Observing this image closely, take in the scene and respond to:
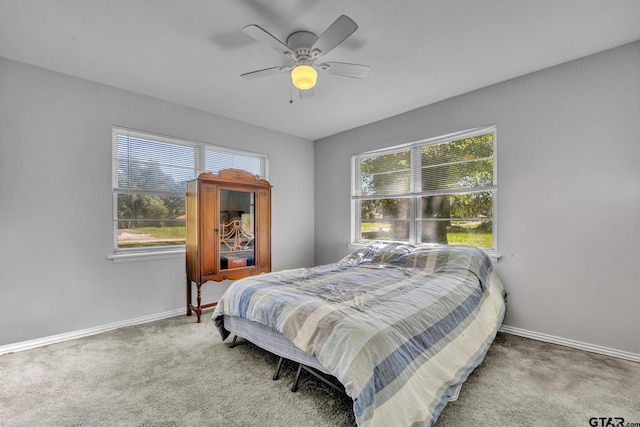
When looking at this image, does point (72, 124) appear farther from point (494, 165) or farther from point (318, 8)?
point (494, 165)

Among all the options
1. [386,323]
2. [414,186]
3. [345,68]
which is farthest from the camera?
[414,186]

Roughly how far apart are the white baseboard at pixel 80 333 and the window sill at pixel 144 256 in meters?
0.63

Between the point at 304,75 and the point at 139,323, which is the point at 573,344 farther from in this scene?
the point at 139,323

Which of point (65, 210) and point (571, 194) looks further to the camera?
point (65, 210)

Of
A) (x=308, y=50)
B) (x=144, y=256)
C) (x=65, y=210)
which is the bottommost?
(x=144, y=256)

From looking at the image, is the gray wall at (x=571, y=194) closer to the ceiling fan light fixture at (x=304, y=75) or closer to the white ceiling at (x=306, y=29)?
the white ceiling at (x=306, y=29)

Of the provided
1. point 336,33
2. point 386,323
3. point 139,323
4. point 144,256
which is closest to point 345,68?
point 336,33

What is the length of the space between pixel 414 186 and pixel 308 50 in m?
2.24

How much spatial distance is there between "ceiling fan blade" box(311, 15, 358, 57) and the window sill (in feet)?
8.97

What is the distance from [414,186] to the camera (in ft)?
12.3

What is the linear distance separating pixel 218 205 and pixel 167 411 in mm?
2032

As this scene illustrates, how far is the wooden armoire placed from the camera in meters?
3.17

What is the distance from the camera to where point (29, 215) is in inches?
102

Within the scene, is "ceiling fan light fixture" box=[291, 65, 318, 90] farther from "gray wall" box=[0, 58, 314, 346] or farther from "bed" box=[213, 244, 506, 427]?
"gray wall" box=[0, 58, 314, 346]
